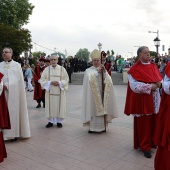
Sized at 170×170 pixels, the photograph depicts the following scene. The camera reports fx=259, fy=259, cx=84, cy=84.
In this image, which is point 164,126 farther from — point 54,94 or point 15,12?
point 15,12

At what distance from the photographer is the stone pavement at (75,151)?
436cm

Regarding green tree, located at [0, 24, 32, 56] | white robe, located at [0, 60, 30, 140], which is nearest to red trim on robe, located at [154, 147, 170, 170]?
white robe, located at [0, 60, 30, 140]

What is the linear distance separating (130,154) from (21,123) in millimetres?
2504

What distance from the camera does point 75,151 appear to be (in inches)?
199

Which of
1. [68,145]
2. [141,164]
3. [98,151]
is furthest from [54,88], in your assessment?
[141,164]

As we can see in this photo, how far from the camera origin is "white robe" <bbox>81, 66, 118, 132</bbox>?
247 inches

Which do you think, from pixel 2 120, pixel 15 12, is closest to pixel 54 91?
pixel 2 120

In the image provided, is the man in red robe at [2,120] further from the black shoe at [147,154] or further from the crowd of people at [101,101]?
the black shoe at [147,154]

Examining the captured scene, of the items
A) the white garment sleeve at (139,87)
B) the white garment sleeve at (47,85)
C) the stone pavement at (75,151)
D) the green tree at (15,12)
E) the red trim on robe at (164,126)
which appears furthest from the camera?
the green tree at (15,12)

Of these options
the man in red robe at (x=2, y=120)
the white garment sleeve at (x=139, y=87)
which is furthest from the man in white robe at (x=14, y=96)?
the white garment sleeve at (x=139, y=87)

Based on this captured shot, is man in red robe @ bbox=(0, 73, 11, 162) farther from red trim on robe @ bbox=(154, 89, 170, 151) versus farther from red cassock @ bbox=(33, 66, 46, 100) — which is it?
red cassock @ bbox=(33, 66, 46, 100)

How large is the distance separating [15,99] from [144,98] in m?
2.78

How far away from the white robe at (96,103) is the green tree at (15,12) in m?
32.0

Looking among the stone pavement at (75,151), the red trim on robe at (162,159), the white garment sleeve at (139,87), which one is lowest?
the stone pavement at (75,151)
